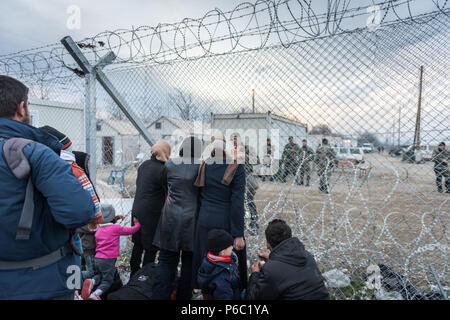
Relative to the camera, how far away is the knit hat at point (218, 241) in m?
2.22

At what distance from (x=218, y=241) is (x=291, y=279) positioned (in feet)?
2.13

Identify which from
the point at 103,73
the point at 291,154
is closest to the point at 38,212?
the point at 103,73

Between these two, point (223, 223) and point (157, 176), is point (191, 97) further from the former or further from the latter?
point (223, 223)

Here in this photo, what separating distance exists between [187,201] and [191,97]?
4.47ft

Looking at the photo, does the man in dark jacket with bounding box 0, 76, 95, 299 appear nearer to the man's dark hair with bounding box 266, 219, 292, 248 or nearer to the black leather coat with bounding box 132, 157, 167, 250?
the man's dark hair with bounding box 266, 219, 292, 248

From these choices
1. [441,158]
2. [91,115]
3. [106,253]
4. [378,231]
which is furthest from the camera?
[378,231]

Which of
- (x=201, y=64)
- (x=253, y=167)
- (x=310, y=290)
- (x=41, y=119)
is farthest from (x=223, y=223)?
(x=41, y=119)

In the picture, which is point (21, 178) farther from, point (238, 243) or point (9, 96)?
point (238, 243)

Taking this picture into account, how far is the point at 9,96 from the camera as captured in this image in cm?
137

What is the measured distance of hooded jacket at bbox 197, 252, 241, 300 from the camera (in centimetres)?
217

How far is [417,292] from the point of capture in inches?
103

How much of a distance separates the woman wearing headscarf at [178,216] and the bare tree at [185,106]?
726 mm

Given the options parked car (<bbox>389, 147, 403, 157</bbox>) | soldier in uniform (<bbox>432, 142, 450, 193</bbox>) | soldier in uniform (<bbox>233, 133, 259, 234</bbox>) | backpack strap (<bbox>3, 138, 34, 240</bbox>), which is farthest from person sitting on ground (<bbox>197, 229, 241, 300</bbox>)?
soldier in uniform (<bbox>432, 142, 450, 193</bbox>)

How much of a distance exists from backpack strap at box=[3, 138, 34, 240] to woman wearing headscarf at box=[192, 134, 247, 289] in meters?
1.37
